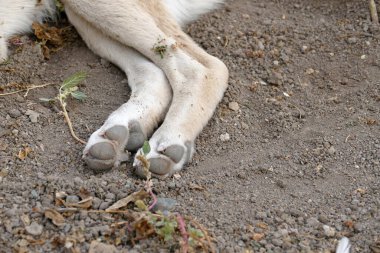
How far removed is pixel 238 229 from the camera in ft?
8.44

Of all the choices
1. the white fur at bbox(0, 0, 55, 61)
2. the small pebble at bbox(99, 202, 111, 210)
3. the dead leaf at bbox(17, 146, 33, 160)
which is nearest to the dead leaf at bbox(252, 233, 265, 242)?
the small pebble at bbox(99, 202, 111, 210)

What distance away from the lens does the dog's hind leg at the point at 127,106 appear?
2.89 metres

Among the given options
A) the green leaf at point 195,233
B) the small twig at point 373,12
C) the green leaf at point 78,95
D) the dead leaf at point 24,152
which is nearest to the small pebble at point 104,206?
the green leaf at point 195,233

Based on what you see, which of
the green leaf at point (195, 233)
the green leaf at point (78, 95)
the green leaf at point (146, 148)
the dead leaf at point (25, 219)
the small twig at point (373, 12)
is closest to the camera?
the green leaf at point (195, 233)

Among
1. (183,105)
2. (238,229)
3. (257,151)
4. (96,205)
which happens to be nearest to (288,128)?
(257,151)

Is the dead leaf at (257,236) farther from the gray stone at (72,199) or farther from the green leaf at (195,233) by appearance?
the gray stone at (72,199)

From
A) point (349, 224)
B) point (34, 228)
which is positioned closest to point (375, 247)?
point (349, 224)

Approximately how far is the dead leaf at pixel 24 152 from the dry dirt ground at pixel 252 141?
0.02 m

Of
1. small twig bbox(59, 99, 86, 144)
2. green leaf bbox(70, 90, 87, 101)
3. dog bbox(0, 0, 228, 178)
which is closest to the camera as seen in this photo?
dog bbox(0, 0, 228, 178)

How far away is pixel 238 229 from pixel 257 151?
620mm

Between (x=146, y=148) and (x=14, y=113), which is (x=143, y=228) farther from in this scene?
(x=14, y=113)

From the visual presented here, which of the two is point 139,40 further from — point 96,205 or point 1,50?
point 96,205

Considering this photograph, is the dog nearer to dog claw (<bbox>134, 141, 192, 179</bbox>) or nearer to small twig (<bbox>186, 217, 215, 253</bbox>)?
dog claw (<bbox>134, 141, 192, 179</bbox>)

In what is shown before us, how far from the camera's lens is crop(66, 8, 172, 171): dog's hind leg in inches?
114
